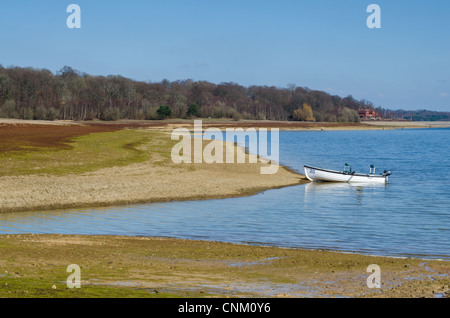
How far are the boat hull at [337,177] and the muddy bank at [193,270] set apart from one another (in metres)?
25.5

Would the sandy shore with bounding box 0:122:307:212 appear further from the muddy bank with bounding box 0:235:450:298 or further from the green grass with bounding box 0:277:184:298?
the green grass with bounding box 0:277:184:298

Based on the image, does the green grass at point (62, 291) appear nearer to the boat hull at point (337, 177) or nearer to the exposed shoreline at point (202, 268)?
the exposed shoreline at point (202, 268)

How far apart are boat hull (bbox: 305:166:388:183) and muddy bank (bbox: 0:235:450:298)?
25.5 metres

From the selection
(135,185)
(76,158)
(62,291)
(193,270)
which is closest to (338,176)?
(135,185)

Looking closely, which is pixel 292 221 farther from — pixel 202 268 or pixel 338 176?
pixel 338 176

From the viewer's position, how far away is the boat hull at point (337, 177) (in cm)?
4450

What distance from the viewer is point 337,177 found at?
4481 centimetres

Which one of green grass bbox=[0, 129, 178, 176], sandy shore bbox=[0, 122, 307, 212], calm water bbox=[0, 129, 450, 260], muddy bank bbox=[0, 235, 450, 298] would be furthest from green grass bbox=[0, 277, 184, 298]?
green grass bbox=[0, 129, 178, 176]

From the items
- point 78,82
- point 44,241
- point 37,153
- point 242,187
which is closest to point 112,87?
point 78,82

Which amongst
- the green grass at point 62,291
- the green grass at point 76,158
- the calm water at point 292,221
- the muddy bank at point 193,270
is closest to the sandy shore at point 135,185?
the calm water at point 292,221

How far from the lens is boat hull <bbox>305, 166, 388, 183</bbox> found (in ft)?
146

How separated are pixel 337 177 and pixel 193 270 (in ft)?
104
